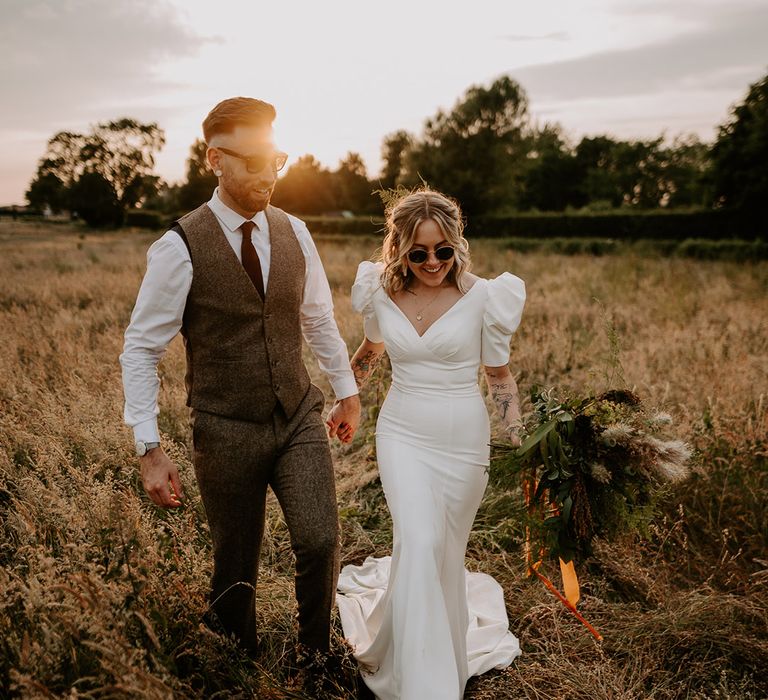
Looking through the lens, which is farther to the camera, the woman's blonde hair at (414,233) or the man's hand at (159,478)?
the woman's blonde hair at (414,233)

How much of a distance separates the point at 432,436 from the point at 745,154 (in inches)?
927

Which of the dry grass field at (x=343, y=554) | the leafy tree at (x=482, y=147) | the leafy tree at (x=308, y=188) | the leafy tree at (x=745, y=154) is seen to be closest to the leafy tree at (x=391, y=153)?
the leafy tree at (x=308, y=188)

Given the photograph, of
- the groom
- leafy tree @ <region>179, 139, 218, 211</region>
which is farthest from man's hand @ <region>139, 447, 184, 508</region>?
leafy tree @ <region>179, 139, 218, 211</region>

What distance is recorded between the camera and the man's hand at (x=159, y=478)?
97.9 inches

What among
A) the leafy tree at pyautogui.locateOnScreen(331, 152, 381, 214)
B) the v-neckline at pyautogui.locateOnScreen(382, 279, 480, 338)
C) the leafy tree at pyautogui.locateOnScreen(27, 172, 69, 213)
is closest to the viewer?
the v-neckline at pyautogui.locateOnScreen(382, 279, 480, 338)

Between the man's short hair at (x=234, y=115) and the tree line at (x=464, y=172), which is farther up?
the tree line at (x=464, y=172)

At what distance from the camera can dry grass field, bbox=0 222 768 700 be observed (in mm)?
2283

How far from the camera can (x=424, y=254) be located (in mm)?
3092

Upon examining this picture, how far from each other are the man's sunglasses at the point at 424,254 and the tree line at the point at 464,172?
26.3 meters

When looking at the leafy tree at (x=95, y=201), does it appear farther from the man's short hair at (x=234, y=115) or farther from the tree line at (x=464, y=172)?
the man's short hair at (x=234, y=115)

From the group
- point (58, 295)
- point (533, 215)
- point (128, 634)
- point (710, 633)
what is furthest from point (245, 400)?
point (533, 215)

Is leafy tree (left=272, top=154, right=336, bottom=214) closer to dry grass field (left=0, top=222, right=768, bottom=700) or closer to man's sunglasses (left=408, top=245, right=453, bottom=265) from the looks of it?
dry grass field (left=0, top=222, right=768, bottom=700)

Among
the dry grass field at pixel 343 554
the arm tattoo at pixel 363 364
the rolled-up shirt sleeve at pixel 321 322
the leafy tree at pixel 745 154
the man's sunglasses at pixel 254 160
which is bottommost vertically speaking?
the dry grass field at pixel 343 554

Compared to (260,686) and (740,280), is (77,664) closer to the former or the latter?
(260,686)
